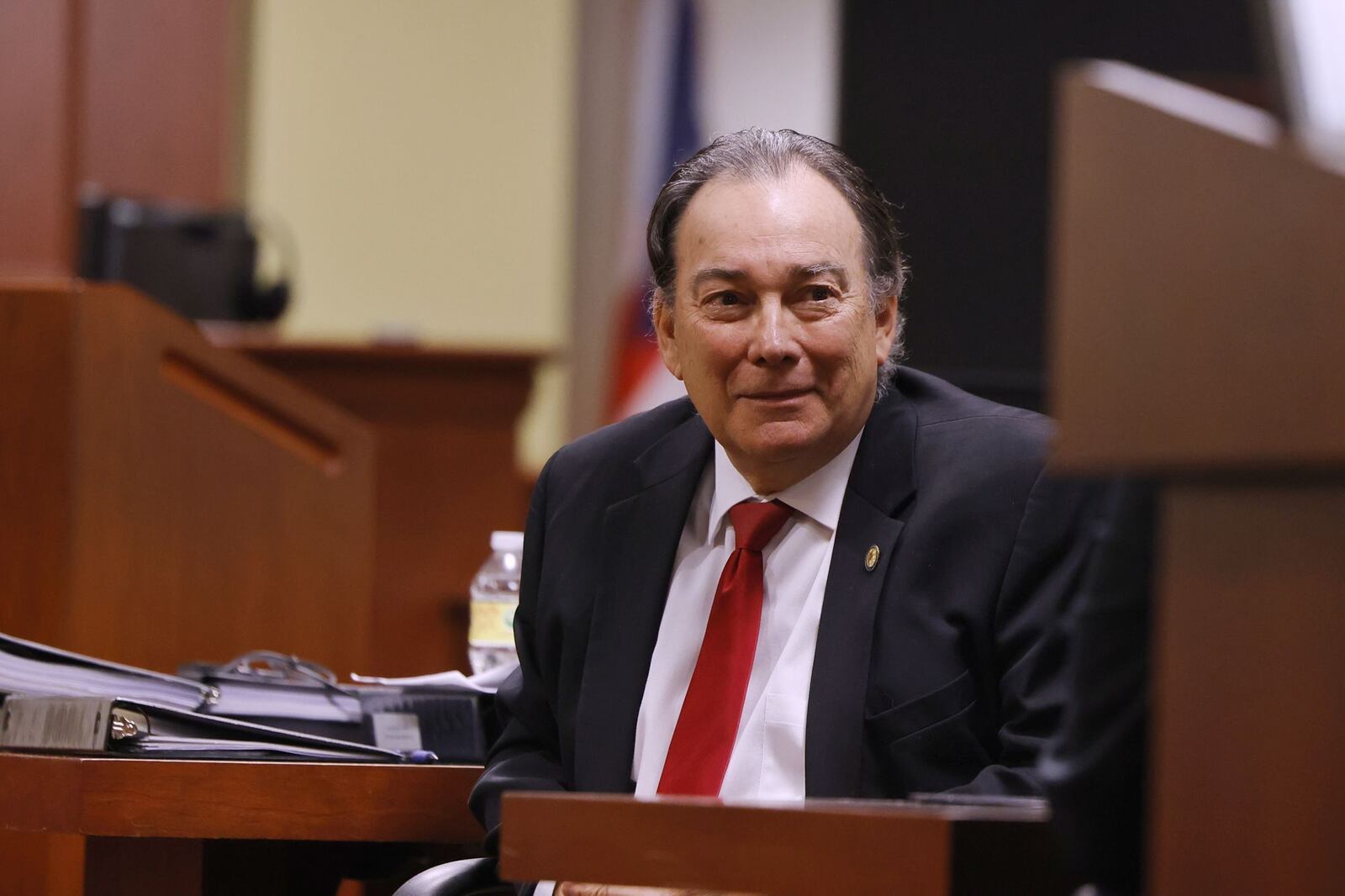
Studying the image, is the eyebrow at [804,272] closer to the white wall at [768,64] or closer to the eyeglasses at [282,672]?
the eyeglasses at [282,672]

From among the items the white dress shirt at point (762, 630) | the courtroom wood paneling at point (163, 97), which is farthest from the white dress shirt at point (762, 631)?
the courtroom wood paneling at point (163, 97)

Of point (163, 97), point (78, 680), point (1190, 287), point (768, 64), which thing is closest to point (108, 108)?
point (163, 97)

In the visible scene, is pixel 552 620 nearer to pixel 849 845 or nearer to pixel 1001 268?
pixel 849 845

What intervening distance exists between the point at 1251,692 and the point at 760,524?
106 cm

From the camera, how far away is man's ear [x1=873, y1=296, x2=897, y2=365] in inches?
82.3

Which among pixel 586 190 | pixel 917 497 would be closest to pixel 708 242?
pixel 917 497

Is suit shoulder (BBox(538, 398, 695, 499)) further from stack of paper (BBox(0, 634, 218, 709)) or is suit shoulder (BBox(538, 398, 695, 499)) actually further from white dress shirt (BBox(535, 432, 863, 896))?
stack of paper (BBox(0, 634, 218, 709))

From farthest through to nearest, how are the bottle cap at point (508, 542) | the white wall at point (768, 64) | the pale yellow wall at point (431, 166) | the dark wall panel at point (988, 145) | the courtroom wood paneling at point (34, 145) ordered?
the pale yellow wall at point (431, 166) → the white wall at point (768, 64) → the courtroom wood paneling at point (34, 145) → the dark wall panel at point (988, 145) → the bottle cap at point (508, 542)

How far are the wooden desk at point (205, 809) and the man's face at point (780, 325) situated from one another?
1.69 feet

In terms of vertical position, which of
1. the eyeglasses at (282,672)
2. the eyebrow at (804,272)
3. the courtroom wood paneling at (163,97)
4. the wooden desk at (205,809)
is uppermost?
the courtroom wood paneling at (163,97)

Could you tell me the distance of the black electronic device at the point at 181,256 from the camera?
4934 mm

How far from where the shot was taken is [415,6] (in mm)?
7008

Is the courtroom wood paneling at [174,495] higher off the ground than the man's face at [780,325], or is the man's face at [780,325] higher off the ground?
the man's face at [780,325]

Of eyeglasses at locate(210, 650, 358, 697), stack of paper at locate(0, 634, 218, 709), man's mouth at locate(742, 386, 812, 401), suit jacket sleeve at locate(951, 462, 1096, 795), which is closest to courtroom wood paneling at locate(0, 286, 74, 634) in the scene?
eyeglasses at locate(210, 650, 358, 697)
